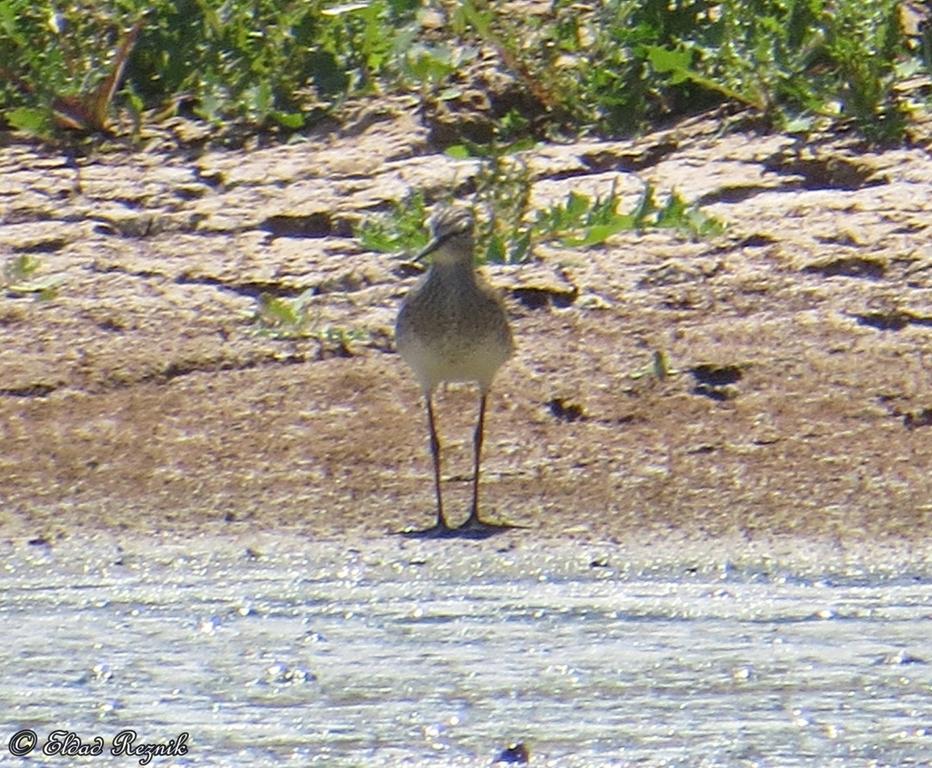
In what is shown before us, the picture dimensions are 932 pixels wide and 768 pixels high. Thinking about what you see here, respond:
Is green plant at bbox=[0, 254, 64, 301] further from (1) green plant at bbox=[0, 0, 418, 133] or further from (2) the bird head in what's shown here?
(2) the bird head

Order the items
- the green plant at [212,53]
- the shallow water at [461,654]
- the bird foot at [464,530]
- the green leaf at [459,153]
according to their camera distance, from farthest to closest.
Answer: the green plant at [212,53] < the green leaf at [459,153] < the bird foot at [464,530] < the shallow water at [461,654]

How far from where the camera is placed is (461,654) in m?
6.08

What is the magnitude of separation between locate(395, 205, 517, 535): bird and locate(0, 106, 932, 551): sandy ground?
208 mm

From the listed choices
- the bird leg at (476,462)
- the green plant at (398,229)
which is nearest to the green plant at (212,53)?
the green plant at (398,229)

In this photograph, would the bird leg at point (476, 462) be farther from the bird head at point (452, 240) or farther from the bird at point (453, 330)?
the bird head at point (452, 240)

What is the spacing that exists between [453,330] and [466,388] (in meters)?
0.99

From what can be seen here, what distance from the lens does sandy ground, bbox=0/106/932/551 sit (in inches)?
294

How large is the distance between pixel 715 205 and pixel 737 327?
85 centimetres

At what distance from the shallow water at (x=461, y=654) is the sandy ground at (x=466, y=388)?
0.38 m

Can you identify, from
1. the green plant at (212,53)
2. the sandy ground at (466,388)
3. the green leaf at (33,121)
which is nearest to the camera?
the sandy ground at (466,388)

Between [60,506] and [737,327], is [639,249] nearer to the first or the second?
[737,327]

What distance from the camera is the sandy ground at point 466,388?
24.5ft

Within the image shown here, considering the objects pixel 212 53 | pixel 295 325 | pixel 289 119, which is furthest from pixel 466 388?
pixel 212 53

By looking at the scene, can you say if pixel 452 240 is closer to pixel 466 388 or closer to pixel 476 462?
pixel 476 462
